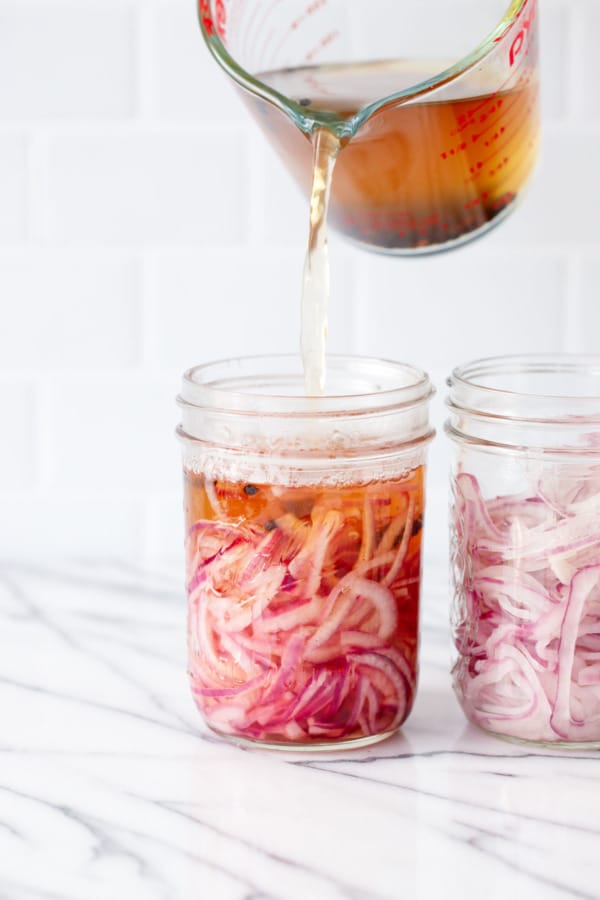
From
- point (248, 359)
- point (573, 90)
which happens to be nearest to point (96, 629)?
point (248, 359)

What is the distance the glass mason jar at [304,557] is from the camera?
80 cm

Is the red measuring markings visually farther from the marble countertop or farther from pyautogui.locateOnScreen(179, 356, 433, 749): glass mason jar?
the marble countertop

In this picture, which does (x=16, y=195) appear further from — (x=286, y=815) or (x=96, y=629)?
(x=286, y=815)

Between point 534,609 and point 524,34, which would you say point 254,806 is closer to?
point 534,609

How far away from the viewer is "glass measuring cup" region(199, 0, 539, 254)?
80cm

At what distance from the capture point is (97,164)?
4.03ft

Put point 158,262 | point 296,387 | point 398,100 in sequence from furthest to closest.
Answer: point 158,262, point 296,387, point 398,100

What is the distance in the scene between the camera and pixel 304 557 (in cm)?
80

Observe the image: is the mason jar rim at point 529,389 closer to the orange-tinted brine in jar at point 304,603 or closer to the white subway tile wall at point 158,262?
the orange-tinted brine in jar at point 304,603

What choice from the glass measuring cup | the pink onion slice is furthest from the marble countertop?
the glass measuring cup

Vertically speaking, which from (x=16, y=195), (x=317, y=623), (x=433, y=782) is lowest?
(x=433, y=782)

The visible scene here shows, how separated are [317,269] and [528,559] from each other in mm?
233

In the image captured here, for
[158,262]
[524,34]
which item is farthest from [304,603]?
[158,262]

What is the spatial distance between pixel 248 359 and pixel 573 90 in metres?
0.50
